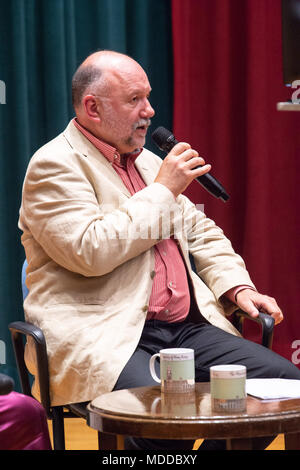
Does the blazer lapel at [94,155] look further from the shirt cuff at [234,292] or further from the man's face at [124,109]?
the shirt cuff at [234,292]

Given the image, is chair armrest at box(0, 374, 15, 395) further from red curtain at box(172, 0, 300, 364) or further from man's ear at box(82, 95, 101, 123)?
red curtain at box(172, 0, 300, 364)

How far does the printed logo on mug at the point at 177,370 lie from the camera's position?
150 cm

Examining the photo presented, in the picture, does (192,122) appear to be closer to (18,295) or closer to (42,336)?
(18,295)

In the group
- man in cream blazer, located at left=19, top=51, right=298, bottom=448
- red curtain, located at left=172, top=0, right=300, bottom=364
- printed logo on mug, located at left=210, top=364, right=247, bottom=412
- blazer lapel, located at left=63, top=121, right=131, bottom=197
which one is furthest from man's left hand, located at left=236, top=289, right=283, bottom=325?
red curtain, located at left=172, top=0, right=300, bottom=364

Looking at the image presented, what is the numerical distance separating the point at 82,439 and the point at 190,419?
154 centimetres

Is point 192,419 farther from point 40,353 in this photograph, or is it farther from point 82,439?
point 82,439

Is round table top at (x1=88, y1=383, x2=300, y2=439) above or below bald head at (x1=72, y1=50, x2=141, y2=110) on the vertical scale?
below

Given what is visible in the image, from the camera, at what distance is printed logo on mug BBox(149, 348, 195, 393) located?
1.50 m

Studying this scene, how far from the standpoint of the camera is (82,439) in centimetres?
276

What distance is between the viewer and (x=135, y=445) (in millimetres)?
1706

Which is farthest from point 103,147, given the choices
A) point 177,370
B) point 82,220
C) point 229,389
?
point 229,389

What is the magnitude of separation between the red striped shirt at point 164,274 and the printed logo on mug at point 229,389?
0.65 meters

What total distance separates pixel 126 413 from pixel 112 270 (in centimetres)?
66

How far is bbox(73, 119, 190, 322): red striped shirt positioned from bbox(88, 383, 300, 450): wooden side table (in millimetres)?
572
